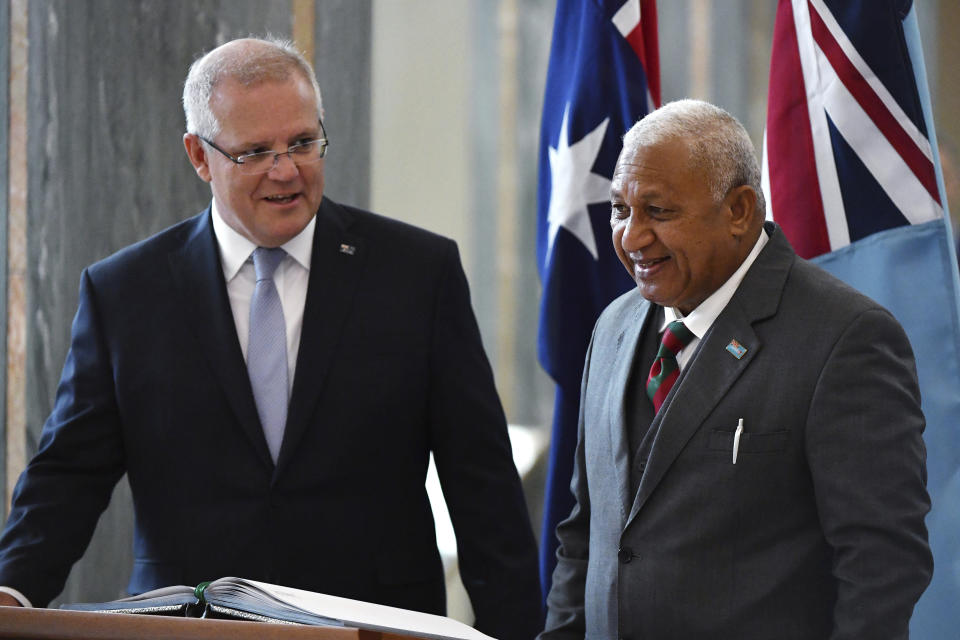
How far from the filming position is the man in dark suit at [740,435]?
5.90 ft

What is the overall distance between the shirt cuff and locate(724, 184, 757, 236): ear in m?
1.47

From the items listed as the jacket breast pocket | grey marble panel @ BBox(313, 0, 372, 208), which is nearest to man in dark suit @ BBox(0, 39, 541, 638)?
the jacket breast pocket

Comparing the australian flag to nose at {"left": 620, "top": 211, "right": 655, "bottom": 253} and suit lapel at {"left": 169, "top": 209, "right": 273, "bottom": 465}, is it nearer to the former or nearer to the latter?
suit lapel at {"left": 169, "top": 209, "right": 273, "bottom": 465}

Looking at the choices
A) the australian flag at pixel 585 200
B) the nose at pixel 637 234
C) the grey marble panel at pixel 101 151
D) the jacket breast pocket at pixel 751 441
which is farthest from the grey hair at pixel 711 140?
the grey marble panel at pixel 101 151

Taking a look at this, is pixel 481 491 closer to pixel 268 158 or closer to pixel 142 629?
pixel 268 158

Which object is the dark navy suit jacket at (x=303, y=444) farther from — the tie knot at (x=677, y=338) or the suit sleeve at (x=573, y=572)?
the tie knot at (x=677, y=338)

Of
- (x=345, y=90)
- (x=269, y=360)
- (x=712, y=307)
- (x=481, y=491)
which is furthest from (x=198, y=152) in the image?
(x=345, y=90)

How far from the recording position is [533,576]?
245cm

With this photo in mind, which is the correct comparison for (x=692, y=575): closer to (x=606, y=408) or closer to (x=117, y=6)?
(x=606, y=408)

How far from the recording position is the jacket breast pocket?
187 cm

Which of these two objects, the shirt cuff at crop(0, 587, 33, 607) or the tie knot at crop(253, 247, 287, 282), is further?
the tie knot at crop(253, 247, 287, 282)

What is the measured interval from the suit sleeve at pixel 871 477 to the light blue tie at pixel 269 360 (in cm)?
108

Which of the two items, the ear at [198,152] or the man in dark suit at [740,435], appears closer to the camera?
the man in dark suit at [740,435]

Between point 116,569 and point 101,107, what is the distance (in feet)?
4.50
